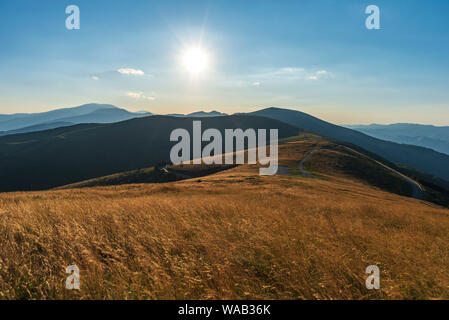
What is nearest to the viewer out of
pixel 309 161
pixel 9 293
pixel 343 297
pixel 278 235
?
pixel 9 293

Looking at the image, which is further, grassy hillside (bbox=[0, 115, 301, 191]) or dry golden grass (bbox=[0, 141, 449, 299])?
grassy hillside (bbox=[0, 115, 301, 191])

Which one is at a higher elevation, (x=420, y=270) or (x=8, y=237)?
(x=8, y=237)

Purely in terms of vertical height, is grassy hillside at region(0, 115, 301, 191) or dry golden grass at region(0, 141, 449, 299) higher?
dry golden grass at region(0, 141, 449, 299)

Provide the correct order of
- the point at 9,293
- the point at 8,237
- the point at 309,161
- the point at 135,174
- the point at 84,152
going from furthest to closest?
the point at 84,152 → the point at 135,174 → the point at 309,161 → the point at 8,237 → the point at 9,293

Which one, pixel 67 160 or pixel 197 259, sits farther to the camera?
pixel 67 160

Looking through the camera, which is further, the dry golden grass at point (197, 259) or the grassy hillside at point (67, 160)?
the grassy hillside at point (67, 160)

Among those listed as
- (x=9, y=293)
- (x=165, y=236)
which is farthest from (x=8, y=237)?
(x=165, y=236)

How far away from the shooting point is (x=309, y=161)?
68.1 m

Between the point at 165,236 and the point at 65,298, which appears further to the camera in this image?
the point at 165,236

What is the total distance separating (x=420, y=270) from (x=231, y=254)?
381 centimetres

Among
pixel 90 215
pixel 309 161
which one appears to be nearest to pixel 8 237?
pixel 90 215

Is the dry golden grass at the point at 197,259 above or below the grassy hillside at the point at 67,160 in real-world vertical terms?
above

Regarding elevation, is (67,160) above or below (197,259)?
below
